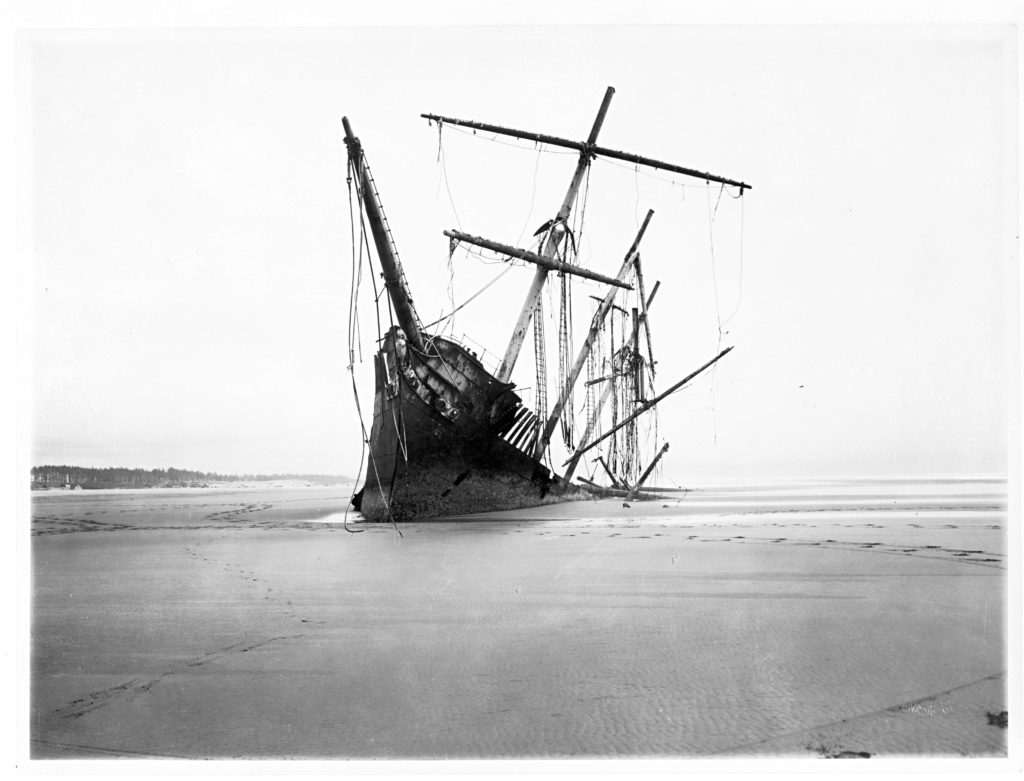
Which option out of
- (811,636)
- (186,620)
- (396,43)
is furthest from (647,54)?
(186,620)

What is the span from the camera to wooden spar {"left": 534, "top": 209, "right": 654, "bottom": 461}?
1068 centimetres

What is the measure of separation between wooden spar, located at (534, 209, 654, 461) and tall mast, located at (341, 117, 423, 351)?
11.9ft

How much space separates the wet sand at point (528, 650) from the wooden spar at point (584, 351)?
15.6 ft

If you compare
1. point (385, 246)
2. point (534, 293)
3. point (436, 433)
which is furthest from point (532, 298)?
point (385, 246)

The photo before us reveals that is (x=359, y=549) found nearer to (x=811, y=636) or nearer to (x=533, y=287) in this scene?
(x=811, y=636)

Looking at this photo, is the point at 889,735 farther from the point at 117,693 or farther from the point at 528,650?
the point at 117,693

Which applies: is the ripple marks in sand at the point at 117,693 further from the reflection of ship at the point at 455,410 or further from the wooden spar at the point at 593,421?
the wooden spar at the point at 593,421

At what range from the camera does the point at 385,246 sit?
10.6 m

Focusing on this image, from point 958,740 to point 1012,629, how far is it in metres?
1.63

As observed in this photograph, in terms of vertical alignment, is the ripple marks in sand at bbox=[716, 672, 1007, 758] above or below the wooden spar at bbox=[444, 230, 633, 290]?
below

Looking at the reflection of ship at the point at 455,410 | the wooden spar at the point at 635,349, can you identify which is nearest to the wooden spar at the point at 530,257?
the reflection of ship at the point at 455,410

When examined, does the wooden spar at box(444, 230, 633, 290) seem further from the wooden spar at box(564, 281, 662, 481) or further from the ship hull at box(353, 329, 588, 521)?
the wooden spar at box(564, 281, 662, 481)

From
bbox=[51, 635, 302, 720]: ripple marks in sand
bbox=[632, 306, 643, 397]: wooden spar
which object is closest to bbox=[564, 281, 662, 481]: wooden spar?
bbox=[632, 306, 643, 397]: wooden spar

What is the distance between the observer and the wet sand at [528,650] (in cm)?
405
